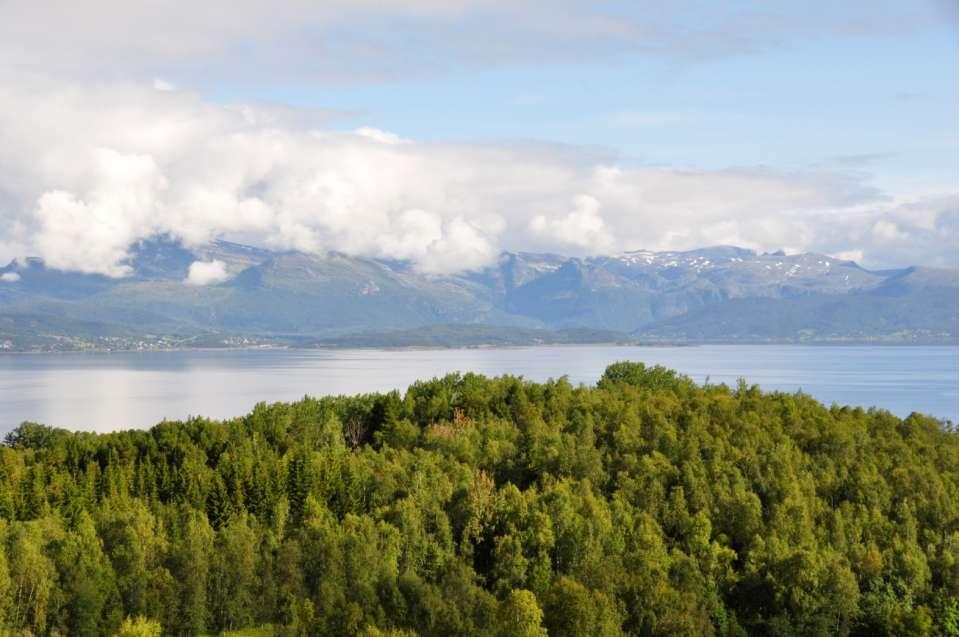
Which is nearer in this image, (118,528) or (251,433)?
(118,528)

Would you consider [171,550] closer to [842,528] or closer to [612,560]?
[612,560]

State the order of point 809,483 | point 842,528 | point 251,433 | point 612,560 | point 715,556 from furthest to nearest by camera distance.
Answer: point 251,433, point 809,483, point 842,528, point 715,556, point 612,560

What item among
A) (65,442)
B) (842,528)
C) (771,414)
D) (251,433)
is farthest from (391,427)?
(842,528)

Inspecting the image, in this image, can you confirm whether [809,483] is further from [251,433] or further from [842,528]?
[251,433]

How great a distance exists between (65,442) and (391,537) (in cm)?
2744

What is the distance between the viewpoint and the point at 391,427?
7719 cm

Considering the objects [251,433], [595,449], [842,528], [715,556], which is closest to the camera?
[715,556]

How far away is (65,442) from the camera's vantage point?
70625 millimetres

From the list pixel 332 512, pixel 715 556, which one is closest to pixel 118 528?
pixel 332 512

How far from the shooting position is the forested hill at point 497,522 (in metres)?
46.2

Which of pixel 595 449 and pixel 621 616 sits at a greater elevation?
pixel 595 449

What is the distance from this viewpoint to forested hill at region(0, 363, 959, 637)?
4622 cm

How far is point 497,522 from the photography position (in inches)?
2239

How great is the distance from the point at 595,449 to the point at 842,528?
647 inches
